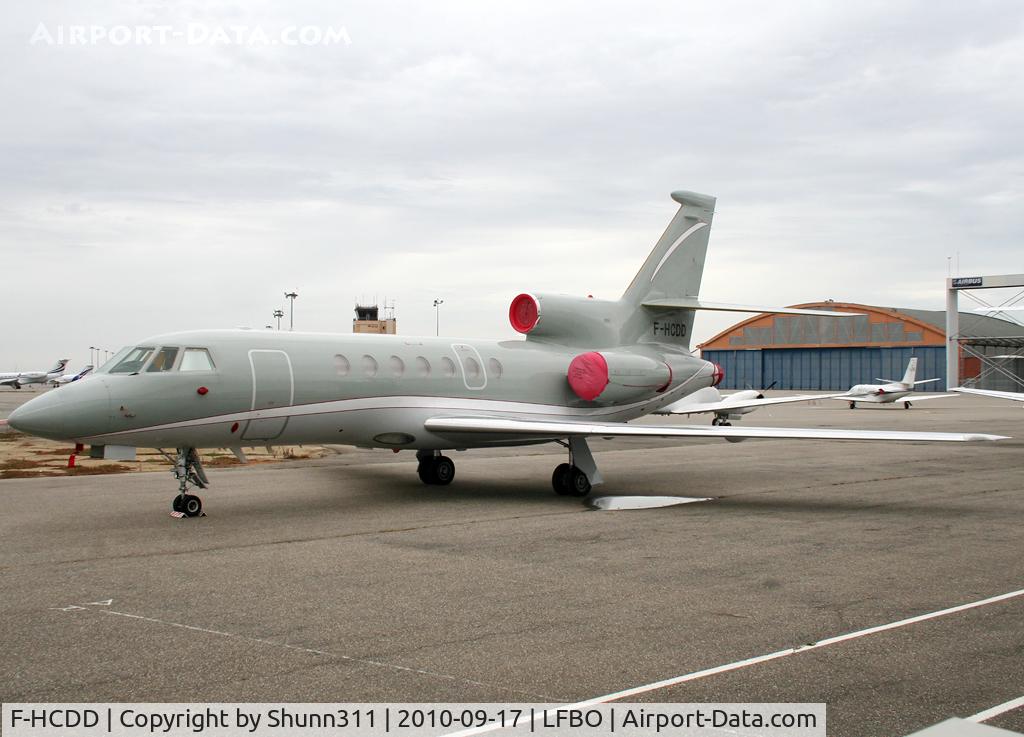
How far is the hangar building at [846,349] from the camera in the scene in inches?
3364

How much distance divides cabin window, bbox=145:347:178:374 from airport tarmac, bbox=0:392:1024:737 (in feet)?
7.09

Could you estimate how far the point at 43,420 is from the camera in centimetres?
1198

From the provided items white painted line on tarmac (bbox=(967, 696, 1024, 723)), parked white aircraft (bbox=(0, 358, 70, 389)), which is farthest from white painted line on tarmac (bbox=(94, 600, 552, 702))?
parked white aircraft (bbox=(0, 358, 70, 389))

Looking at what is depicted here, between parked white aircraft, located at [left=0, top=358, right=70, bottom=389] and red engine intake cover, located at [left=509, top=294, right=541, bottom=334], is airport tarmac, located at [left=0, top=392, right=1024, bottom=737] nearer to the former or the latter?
red engine intake cover, located at [left=509, top=294, right=541, bottom=334]

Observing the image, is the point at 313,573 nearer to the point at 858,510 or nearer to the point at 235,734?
the point at 235,734

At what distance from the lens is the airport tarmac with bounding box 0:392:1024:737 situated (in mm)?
5793

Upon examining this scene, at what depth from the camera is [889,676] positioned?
5914mm

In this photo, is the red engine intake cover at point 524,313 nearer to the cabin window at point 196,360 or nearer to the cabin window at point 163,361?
the cabin window at point 196,360

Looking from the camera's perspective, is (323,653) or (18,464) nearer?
(323,653)

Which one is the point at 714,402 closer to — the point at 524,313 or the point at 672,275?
the point at 672,275

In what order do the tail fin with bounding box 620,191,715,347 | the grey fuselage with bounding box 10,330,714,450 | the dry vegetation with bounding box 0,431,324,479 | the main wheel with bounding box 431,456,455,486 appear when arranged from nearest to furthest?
the grey fuselage with bounding box 10,330,714,450
the main wheel with bounding box 431,456,455,486
the tail fin with bounding box 620,191,715,347
the dry vegetation with bounding box 0,431,324,479

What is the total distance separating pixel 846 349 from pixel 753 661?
9045 cm

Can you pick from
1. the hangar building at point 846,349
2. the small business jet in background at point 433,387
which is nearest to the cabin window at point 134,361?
the small business jet in background at point 433,387
